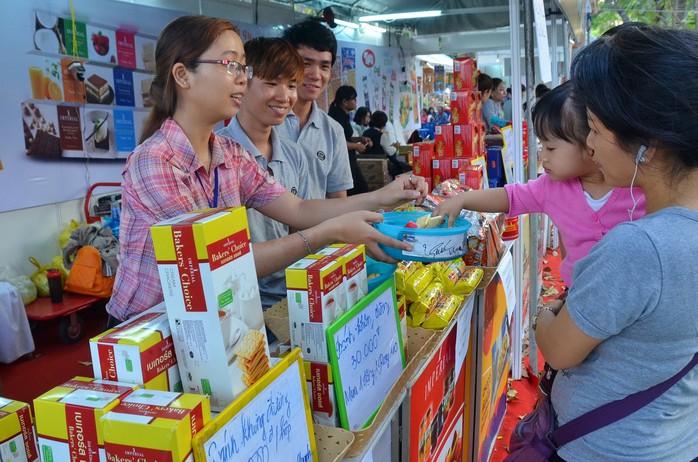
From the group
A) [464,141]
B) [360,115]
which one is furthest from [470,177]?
[360,115]

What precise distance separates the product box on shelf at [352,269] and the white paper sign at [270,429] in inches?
10.3

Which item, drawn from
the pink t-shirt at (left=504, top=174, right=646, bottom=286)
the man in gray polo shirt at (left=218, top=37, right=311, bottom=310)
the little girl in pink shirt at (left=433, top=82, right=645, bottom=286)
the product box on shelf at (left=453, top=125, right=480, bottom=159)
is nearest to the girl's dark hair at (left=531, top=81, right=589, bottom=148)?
the little girl in pink shirt at (left=433, top=82, right=645, bottom=286)

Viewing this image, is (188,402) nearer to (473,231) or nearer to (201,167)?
(201,167)

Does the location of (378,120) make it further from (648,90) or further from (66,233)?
(648,90)

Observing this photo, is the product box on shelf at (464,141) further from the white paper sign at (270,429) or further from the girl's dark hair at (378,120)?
the girl's dark hair at (378,120)

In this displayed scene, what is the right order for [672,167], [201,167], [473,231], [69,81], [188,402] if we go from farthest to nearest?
[69,81] < [473,231] < [201,167] < [672,167] < [188,402]

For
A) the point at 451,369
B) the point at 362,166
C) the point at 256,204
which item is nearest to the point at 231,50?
the point at 256,204

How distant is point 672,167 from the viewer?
3.68 feet

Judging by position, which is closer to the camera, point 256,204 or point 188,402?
point 188,402

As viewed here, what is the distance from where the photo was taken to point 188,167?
1571mm

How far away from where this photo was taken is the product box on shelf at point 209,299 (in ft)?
2.90

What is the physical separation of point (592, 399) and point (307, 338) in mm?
702

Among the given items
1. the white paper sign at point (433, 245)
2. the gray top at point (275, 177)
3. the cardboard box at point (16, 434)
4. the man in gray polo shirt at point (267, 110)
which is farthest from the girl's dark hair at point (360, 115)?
the cardboard box at point (16, 434)

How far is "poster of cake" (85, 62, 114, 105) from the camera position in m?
5.13
